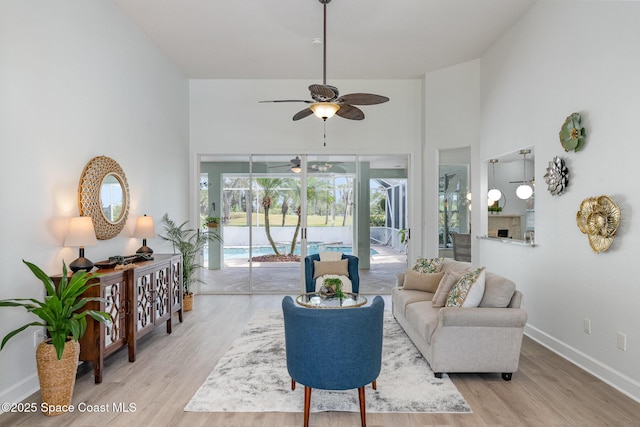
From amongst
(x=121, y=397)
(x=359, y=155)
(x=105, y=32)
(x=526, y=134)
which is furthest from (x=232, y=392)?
(x=359, y=155)

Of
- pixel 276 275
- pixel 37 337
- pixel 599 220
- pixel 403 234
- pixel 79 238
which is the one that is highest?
pixel 599 220

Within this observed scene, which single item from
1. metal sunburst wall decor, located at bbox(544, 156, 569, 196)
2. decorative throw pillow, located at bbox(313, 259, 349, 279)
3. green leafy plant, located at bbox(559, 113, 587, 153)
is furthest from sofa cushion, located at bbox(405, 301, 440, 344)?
green leafy plant, located at bbox(559, 113, 587, 153)

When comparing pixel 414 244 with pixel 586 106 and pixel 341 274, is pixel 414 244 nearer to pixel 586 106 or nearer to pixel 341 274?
pixel 341 274

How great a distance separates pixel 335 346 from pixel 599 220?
2.48 metres

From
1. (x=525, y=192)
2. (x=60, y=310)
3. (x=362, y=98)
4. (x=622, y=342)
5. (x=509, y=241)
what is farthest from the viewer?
(x=525, y=192)

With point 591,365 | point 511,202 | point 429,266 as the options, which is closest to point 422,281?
point 429,266

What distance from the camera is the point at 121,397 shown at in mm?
2918

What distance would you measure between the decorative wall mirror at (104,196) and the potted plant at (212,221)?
247 centimetres

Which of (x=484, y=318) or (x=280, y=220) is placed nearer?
(x=484, y=318)

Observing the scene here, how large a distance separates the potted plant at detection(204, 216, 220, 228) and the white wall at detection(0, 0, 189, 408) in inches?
72.2

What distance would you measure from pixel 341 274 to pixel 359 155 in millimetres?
2300

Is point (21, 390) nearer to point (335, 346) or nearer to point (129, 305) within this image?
point (129, 305)

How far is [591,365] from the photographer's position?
3.34 m

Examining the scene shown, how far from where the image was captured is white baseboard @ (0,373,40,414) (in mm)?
2736
